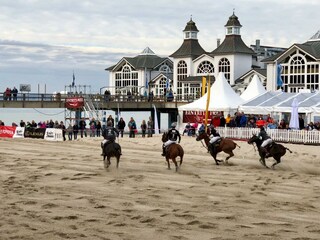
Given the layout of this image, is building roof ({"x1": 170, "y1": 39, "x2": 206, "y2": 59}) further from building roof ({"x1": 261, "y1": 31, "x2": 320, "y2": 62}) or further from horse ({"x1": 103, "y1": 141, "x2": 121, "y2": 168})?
horse ({"x1": 103, "y1": 141, "x2": 121, "y2": 168})

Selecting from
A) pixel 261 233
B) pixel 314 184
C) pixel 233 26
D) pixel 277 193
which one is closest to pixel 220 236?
pixel 261 233

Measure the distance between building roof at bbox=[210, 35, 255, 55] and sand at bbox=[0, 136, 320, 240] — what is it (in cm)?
5184

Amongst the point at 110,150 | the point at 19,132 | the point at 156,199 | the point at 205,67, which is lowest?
the point at 156,199

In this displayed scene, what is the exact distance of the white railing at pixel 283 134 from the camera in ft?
96.4

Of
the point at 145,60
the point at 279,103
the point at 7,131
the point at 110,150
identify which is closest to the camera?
the point at 110,150

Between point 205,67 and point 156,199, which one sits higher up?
point 205,67

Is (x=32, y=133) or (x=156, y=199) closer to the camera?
(x=156, y=199)

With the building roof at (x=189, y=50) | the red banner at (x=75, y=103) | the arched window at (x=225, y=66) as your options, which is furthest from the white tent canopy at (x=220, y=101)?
the building roof at (x=189, y=50)

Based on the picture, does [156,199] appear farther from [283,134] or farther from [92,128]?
[92,128]

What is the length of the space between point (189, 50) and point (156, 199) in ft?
220

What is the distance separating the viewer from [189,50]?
8056 cm

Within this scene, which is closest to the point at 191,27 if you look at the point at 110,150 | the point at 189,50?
the point at 189,50

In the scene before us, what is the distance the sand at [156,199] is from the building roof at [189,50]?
56.3m

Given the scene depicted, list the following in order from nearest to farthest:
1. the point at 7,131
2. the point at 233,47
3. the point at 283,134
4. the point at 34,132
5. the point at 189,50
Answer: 1. the point at 283,134
2. the point at 34,132
3. the point at 7,131
4. the point at 233,47
5. the point at 189,50
